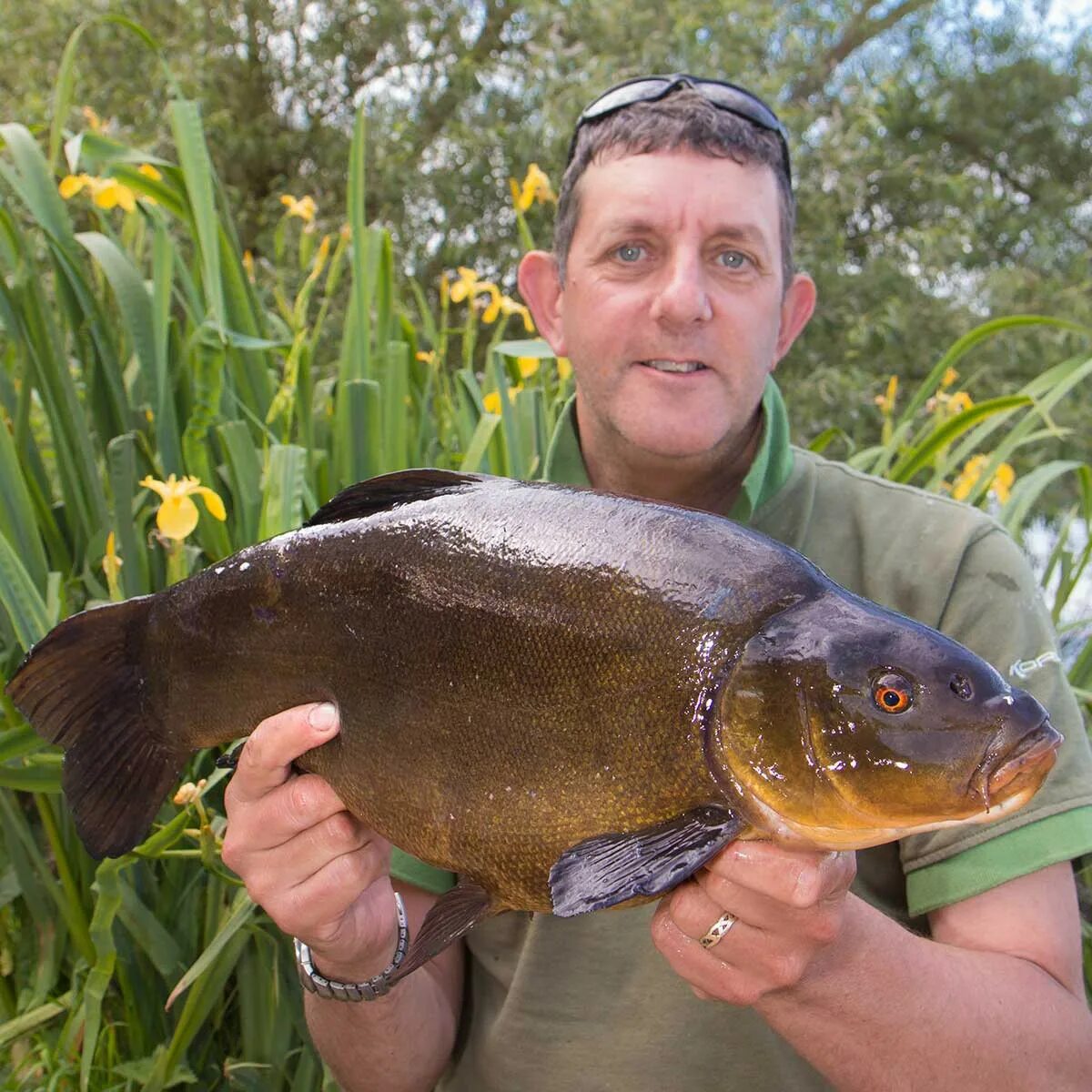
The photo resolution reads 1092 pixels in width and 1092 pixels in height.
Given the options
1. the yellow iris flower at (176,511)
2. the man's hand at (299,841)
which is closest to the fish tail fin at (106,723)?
the man's hand at (299,841)

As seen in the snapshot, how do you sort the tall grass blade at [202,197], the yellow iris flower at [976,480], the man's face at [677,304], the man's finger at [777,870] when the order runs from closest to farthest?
the man's finger at [777,870]
the man's face at [677,304]
the tall grass blade at [202,197]
the yellow iris flower at [976,480]

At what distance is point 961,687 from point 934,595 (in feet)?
2.42

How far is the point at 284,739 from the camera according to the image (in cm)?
135

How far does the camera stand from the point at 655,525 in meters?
1.23

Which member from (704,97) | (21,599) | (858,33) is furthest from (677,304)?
(858,33)

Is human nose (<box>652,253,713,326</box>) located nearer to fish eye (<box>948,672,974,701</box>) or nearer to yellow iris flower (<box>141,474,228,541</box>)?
yellow iris flower (<box>141,474,228,541</box>)

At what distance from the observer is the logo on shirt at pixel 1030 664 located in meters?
1.71

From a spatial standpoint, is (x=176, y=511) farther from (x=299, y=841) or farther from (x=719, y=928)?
(x=719, y=928)

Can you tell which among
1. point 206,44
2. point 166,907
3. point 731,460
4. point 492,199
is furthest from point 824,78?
point 166,907

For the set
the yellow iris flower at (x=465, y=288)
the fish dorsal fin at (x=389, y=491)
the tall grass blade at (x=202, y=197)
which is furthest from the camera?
the yellow iris flower at (x=465, y=288)

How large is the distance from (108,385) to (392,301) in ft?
2.16

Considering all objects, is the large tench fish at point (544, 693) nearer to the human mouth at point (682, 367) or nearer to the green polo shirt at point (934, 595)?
the green polo shirt at point (934, 595)

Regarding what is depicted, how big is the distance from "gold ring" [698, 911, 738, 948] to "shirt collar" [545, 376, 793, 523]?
2.20 ft

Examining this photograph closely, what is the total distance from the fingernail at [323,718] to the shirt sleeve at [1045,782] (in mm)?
867
